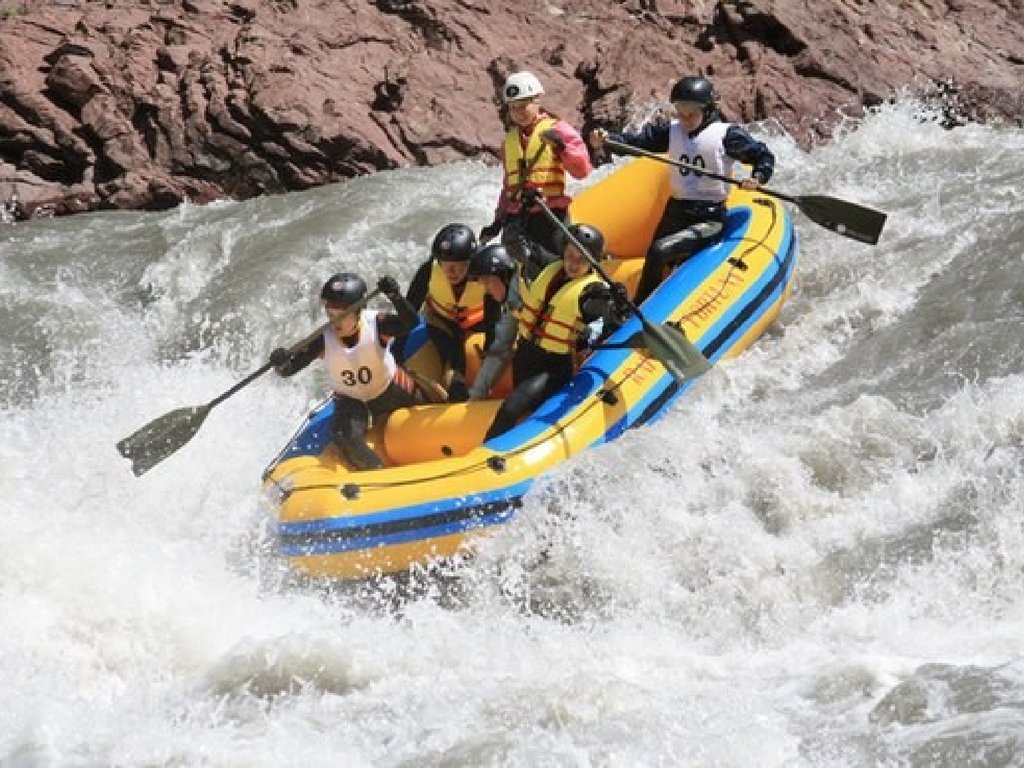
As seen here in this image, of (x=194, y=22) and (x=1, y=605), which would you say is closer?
(x=1, y=605)

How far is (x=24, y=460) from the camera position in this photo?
7.71m

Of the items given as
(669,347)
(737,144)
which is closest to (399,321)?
(669,347)

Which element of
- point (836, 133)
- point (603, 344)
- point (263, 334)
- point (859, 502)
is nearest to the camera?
point (859, 502)

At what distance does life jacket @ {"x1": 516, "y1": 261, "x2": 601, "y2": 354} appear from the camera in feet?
22.1

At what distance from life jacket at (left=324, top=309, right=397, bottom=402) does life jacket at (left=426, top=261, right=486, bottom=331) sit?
1.56ft

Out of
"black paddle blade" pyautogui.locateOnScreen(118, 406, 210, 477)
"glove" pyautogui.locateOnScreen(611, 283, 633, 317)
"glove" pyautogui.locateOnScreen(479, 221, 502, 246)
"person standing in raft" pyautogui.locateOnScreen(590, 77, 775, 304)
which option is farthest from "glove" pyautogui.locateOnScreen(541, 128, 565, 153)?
"black paddle blade" pyautogui.locateOnScreen(118, 406, 210, 477)

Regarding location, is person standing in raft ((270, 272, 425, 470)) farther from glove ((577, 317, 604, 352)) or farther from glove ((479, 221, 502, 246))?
glove ((479, 221, 502, 246))

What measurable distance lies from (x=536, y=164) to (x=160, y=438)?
7.13 feet

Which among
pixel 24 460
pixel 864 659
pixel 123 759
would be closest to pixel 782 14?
pixel 24 460

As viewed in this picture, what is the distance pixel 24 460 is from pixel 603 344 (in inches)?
114

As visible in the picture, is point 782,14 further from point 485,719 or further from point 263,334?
point 485,719

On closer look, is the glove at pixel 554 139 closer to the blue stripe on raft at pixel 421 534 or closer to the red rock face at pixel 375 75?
the blue stripe on raft at pixel 421 534

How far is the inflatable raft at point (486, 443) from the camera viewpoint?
630 centimetres

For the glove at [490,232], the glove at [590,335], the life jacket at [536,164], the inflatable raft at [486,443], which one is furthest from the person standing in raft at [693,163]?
the glove at [490,232]
